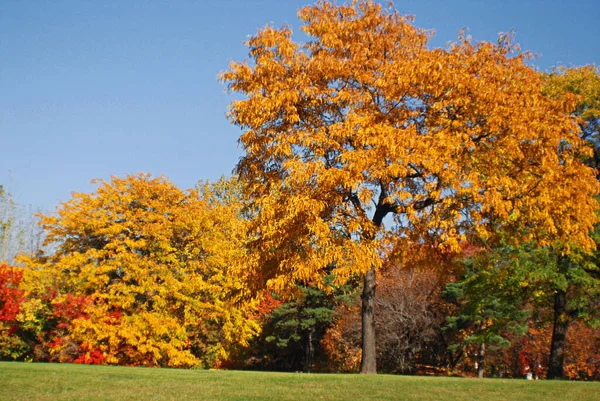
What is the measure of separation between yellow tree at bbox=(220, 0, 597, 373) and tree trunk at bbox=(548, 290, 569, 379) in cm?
708

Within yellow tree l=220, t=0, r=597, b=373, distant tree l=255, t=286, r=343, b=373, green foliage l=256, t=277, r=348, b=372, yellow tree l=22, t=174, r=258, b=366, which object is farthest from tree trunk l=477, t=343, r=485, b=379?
→ yellow tree l=220, t=0, r=597, b=373

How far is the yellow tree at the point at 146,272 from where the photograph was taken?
2426cm

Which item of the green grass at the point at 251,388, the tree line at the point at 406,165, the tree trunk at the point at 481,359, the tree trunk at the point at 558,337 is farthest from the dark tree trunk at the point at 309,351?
the green grass at the point at 251,388

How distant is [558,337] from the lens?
20.5m

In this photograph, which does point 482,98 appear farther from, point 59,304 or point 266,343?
point 266,343

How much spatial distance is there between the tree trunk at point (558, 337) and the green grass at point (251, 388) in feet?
28.2

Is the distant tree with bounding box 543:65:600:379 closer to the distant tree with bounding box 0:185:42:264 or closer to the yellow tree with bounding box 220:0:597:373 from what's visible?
the yellow tree with bounding box 220:0:597:373

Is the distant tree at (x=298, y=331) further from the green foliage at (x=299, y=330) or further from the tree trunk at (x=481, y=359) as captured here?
the tree trunk at (x=481, y=359)

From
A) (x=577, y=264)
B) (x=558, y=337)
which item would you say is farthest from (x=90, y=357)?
(x=577, y=264)

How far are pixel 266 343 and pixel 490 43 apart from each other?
26.0 meters

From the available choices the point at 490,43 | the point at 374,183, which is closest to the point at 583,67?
the point at 490,43

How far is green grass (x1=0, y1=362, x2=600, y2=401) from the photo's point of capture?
9469mm

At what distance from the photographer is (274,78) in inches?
548

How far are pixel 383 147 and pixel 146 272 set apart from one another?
1571 centimetres
